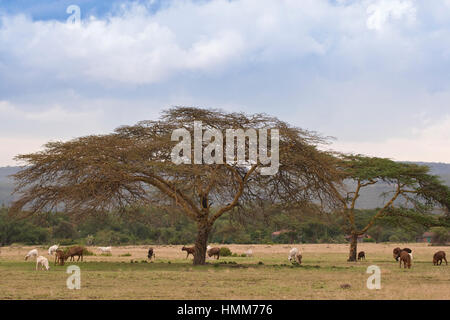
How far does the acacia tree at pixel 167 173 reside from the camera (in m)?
26.5

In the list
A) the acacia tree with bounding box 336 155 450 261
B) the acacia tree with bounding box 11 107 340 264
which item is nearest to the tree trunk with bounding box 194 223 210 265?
the acacia tree with bounding box 11 107 340 264

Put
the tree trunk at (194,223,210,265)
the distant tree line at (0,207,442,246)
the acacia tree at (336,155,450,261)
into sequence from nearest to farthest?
1. the tree trunk at (194,223,210,265)
2. the acacia tree at (336,155,450,261)
3. the distant tree line at (0,207,442,246)

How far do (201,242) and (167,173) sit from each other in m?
4.80

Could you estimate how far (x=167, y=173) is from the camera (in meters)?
26.8

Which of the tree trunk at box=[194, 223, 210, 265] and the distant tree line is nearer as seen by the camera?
the tree trunk at box=[194, 223, 210, 265]

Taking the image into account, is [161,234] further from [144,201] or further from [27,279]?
[27,279]

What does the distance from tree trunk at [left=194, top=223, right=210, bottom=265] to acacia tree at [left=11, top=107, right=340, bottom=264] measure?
5cm

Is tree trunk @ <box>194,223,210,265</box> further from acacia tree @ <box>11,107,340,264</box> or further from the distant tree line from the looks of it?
the distant tree line

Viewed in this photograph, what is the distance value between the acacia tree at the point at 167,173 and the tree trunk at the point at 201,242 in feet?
0.17

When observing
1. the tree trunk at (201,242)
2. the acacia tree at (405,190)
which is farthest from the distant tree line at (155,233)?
the tree trunk at (201,242)

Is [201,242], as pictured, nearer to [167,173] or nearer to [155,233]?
[167,173]

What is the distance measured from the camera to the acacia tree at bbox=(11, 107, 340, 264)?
87.0ft

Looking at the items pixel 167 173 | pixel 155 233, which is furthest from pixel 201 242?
pixel 155 233
